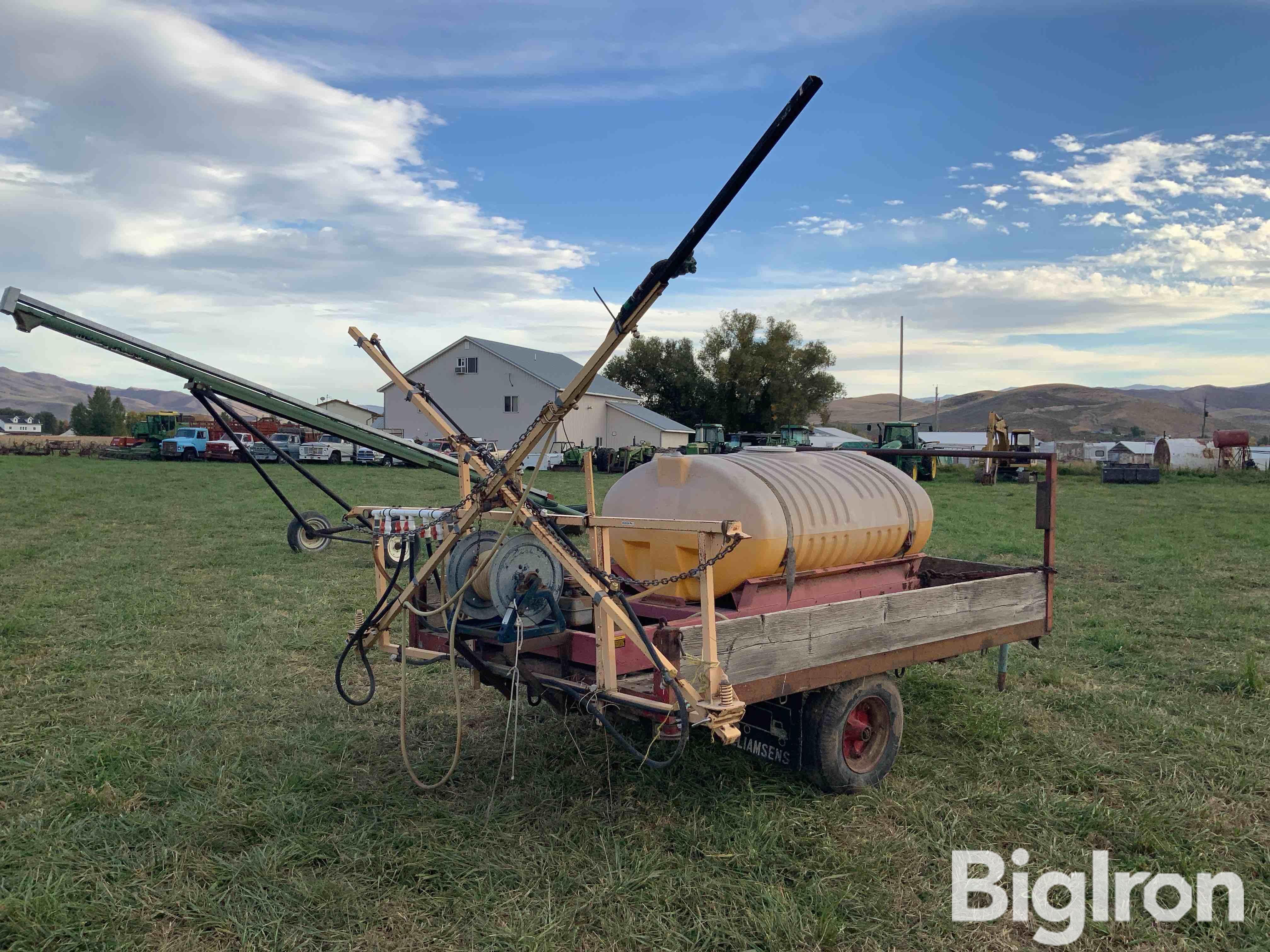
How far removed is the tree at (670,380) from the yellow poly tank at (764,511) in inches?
2133

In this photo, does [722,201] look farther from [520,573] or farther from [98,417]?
[98,417]

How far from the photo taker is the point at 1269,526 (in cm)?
1758

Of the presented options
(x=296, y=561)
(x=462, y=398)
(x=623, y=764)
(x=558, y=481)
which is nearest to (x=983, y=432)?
(x=462, y=398)

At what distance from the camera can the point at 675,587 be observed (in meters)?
5.33

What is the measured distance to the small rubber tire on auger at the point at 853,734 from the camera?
4750 millimetres

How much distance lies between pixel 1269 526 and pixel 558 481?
1950 centimetres

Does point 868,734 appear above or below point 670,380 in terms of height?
below

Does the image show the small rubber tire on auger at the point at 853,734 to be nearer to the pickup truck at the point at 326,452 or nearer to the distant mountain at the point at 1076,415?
the pickup truck at the point at 326,452

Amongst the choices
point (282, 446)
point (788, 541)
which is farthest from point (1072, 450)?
point (788, 541)

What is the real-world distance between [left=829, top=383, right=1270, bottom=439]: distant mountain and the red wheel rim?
113942 mm

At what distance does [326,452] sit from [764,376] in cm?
2936

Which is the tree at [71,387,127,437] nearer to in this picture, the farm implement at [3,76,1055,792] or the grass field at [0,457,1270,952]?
the grass field at [0,457,1270,952]

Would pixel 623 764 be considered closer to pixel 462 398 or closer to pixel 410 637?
pixel 410 637

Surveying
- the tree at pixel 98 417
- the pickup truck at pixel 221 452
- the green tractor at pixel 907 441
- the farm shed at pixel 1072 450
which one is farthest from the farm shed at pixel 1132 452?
the tree at pixel 98 417
